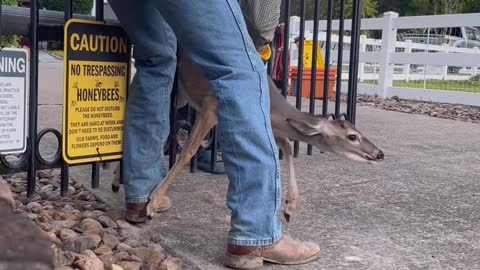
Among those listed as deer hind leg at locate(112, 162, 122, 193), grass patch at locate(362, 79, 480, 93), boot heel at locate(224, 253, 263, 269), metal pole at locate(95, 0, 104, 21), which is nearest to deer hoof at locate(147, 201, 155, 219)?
deer hind leg at locate(112, 162, 122, 193)

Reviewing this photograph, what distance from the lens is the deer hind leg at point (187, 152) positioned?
9.85 ft

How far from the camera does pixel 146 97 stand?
3.05 metres

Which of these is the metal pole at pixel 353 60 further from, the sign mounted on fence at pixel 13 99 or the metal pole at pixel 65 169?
the sign mounted on fence at pixel 13 99

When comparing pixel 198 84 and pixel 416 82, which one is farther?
pixel 416 82

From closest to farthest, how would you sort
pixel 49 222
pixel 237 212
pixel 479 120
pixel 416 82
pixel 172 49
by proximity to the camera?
1. pixel 237 212
2. pixel 49 222
3. pixel 172 49
4. pixel 479 120
5. pixel 416 82

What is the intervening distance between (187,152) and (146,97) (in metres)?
0.31

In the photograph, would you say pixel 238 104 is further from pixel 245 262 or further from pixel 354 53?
pixel 354 53

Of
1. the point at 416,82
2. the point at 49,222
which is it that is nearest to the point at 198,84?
the point at 49,222

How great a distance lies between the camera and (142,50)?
9.89ft

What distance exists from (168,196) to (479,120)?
20.9 ft

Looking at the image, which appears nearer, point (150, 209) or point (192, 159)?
point (150, 209)

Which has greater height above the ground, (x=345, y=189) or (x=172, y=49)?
(x=172, y=49)

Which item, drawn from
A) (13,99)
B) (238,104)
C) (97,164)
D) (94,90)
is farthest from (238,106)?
(97,164)

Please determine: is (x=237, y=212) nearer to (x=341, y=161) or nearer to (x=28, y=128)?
(x=28, y=128)
